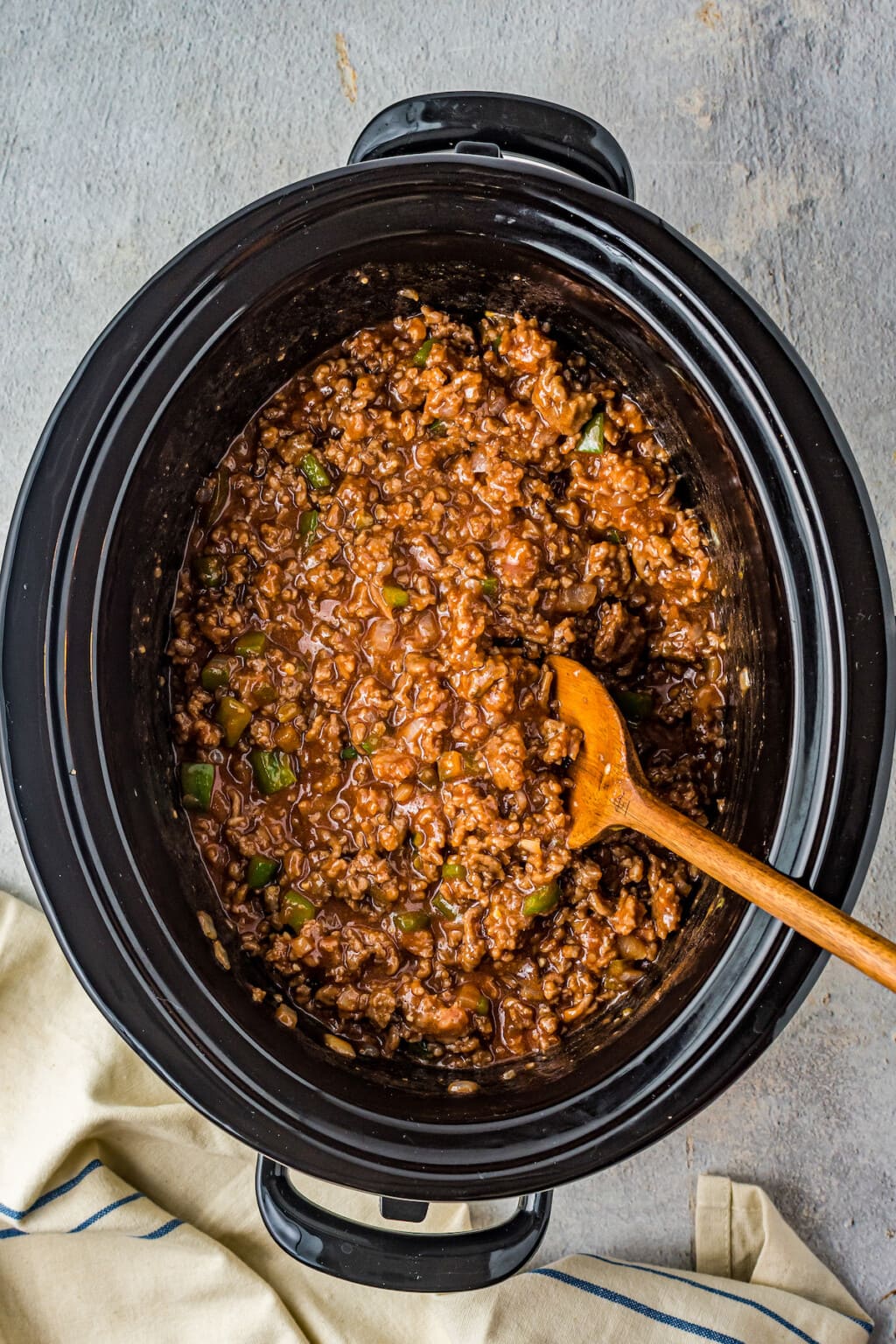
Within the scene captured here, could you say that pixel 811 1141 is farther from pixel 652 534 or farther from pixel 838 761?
pixel 652 534

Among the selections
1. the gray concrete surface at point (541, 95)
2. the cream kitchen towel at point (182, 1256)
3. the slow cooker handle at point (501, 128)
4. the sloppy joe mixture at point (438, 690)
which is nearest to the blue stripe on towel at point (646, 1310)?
the cream kitchen towel at point (182, 1256)

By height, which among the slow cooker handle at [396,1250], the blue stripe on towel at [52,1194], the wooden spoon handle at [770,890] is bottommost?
the blue stripe on towel at [52,1194]

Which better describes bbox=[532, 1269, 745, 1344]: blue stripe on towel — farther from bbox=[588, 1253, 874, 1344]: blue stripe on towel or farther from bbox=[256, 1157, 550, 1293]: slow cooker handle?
bbox=[256, 1157, 550, 1293]: slow cooker handle

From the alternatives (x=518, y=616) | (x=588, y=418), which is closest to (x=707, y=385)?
(x=588, y=418)

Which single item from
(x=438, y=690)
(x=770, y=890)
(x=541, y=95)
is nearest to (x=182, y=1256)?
(x=438, y=690)

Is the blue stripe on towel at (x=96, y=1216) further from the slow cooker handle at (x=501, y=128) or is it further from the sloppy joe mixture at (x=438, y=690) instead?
the slow cooker handle at (x=501, y=128)

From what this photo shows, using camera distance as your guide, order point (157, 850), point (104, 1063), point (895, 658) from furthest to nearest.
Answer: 1. point (104, 1063)
2. point (157, 850)
3. point (895, 658)

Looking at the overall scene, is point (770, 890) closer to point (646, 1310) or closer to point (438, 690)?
point (438, 690)
